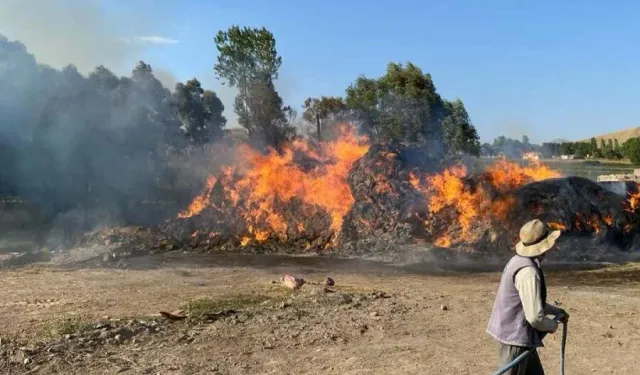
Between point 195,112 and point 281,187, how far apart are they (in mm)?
29087

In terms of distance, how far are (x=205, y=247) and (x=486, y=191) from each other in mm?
11369

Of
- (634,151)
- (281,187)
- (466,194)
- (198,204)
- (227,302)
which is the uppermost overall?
(634,151)

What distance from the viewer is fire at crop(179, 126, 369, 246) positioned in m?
22.6

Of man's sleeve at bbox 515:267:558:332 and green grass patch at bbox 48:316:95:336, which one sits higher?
man's sleeve at bbox 515:267:558:332

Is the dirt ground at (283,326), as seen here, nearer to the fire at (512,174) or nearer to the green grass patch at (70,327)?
the green grass patch at (70,327)

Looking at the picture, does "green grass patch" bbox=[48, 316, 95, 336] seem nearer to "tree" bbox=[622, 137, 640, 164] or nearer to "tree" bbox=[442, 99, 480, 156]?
"tree" bbox=[442, 99, 480, 156]

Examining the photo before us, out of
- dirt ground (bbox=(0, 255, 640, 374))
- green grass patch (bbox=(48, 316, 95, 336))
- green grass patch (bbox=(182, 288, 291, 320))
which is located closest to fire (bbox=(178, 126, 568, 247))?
dirt ground (bbox=(0, 255, 640, 374))

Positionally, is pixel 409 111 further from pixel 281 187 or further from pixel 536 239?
pixel 536 239

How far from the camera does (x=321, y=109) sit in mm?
49312

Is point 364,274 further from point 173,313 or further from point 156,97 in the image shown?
point 156,97

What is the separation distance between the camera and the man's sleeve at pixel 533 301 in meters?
4.01

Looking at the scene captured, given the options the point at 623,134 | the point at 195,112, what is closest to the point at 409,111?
the point at 195,112

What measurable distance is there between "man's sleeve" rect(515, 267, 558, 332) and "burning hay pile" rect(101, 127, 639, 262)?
51.5 feet

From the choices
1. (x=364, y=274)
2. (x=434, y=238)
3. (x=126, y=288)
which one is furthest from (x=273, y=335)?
(x=434, y=238)
